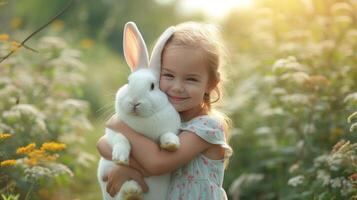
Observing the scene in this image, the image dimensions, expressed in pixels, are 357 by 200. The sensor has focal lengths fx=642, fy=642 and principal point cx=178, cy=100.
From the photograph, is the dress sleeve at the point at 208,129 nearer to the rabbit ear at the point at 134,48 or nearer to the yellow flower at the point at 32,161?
the rabbit ear at the point at 134,48

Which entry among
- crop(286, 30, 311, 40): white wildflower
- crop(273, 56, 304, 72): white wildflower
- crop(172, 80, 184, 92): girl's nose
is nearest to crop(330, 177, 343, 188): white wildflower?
crop(273, 56, 304, 72): white wildflower

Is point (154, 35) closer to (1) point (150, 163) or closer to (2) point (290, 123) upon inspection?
(2) point (290, 123)

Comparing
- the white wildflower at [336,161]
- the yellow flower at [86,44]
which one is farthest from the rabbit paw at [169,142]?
the yellow flower at [86,44]

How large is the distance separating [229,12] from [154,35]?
7.61 m

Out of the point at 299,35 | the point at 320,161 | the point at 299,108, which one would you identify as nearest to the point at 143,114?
the point at 320,161

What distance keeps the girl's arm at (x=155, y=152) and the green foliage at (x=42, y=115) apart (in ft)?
3.15

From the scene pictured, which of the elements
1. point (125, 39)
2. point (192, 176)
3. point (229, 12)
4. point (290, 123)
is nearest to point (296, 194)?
point (290, 123)

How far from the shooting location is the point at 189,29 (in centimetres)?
327

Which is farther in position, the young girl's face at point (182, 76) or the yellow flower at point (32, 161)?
the yellow flower at point (32, 161)

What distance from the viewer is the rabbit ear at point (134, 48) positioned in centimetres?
317

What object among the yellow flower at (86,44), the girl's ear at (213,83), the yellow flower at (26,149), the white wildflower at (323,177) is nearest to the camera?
the girl's ear at (213,83)

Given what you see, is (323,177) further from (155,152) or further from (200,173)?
(155,152)

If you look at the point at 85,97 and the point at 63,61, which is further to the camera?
the point at 85,97

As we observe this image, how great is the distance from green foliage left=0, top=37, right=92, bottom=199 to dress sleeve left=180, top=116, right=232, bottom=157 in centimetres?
111
